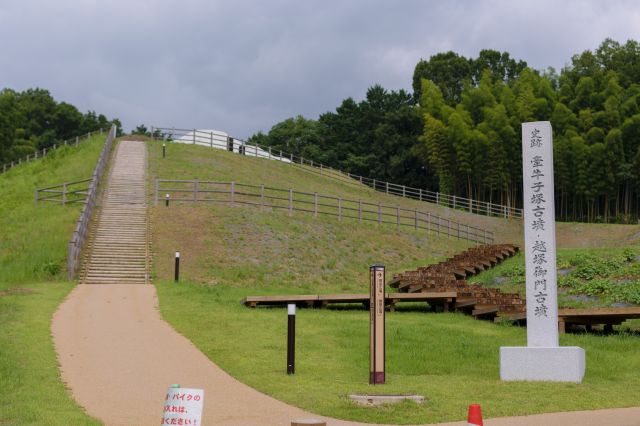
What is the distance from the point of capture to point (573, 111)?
218ft

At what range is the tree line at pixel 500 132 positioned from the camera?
60125 millimetres

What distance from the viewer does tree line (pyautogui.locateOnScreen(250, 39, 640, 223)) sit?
60.1 m

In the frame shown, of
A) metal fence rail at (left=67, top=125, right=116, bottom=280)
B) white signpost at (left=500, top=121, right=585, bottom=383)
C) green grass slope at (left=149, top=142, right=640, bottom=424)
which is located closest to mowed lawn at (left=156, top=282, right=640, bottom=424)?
green grass slope at (left=149, top=142, right=640, bottom=424)

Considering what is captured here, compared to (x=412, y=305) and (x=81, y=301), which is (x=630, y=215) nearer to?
(x=412, y=305)

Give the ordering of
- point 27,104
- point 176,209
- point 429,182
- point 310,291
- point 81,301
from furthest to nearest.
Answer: point 27,104 → point 429,182 → point 176,209 → point 310,291 → point 81,301

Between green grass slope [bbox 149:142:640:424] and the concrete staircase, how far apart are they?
63 centimetres

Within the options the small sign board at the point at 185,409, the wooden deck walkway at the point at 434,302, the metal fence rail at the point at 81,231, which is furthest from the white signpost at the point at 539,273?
the metal fence rail at the point at 81,231

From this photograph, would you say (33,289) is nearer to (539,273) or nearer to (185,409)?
(539,273)

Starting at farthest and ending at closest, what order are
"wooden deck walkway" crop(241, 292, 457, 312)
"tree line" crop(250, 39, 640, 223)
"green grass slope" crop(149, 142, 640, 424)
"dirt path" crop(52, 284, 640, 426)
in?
"tree line" crop(250, 39, 640, 223), "wooden deck walkway" crop(241, 292, 457, 312), "green grass slope" crop(149, 142, 640, 424), "dirt path" crop(52, 284, 640, 426)

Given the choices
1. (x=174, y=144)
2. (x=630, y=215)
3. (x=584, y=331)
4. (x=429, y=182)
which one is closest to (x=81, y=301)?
(x=584, y=331)

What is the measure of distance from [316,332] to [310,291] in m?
8.05

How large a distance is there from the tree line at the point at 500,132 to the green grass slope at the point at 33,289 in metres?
30.8

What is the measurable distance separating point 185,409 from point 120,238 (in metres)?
22.4

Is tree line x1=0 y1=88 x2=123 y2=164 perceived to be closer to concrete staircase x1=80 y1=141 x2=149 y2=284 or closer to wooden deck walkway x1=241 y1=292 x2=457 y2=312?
concrete staircase x1=80 y1=141 x2=149 y2=284
